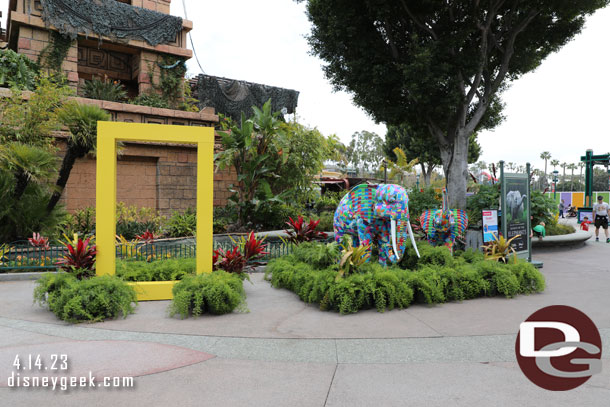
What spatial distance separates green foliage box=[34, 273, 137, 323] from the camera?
5148mm

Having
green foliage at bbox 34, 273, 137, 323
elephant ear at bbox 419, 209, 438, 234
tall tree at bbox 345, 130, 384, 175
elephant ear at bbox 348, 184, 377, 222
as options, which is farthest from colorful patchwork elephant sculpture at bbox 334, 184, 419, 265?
tall tree at bbox 345, 130, 384, 175

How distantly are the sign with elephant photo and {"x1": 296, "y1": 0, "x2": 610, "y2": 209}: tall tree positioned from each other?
3.72 metres

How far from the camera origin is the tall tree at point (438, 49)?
11578 millimetres

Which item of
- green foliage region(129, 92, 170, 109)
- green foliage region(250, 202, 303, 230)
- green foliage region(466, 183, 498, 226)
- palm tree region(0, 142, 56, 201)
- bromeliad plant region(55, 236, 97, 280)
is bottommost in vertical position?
bromeliad plant region(55, 236, 97, 280)

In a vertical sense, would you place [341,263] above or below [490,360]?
above

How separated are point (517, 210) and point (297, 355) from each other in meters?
6.75

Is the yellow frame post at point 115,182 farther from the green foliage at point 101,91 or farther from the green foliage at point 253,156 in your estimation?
the green foliage at point 101,91

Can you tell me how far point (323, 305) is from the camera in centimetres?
572

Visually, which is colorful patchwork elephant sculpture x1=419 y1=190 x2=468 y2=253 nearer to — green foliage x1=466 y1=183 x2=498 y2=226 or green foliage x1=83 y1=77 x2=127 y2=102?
green foliage x1=466 y1=183 x2=498 y2=226

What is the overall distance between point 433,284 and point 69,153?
8.50m

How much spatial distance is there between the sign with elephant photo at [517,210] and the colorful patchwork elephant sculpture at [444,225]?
3.32 ft

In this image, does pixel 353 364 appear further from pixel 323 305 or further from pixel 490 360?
pixel 323 305

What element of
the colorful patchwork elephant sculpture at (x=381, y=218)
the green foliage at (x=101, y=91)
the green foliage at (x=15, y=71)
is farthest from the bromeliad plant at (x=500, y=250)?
the green foliage at (x=15, y=71)

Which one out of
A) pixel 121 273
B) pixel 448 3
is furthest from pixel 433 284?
pixel 448 3
